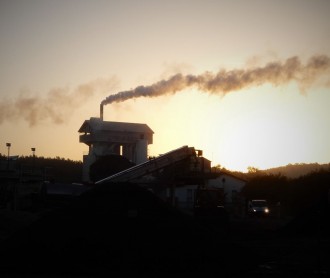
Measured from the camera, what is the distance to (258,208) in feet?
152

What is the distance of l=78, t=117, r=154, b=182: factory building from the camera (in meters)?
69.7

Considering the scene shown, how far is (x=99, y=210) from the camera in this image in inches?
493

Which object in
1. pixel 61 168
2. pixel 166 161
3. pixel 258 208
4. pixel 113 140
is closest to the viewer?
pixel 166 161

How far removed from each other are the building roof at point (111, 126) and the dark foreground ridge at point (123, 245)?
189 feet

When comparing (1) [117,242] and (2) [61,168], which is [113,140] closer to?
(2) [61,168]

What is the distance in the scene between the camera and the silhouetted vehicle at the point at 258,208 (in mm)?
45969

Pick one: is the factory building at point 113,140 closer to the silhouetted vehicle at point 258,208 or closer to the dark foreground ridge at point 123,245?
the silhouetted vehicle at point 258,208

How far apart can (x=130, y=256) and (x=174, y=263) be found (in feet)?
3.59

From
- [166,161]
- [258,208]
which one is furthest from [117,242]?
[258,208]

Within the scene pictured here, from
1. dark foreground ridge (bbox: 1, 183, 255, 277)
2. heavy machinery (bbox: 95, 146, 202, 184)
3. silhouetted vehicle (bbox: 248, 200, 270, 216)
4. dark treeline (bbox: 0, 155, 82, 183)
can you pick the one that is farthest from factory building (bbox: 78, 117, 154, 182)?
dark foreground ridge (bbox: 1, 183, 255, 277)

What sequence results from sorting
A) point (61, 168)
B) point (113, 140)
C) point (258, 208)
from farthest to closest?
point (61, 168), point (113, 140), point (258, 208)

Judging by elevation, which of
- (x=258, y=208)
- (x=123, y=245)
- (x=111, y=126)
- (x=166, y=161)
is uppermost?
(x=111, y=126)

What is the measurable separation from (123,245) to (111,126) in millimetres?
59193

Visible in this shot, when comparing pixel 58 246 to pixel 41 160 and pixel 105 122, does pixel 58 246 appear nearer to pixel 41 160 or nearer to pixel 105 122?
pixel 105 122
